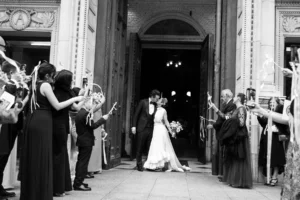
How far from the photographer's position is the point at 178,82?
2914 centimetres

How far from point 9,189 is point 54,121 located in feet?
5.52

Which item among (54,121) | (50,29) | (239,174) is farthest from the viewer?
(50,29)

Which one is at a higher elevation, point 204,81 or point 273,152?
point 204,81

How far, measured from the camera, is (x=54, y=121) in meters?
4.96

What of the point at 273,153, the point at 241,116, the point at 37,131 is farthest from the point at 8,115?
the point at 273,153

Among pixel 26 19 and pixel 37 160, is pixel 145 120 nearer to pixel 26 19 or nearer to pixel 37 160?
pixel 26 19

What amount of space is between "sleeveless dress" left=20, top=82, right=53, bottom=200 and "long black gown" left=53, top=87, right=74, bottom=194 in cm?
63

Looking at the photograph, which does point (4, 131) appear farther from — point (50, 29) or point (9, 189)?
point (50, 29)

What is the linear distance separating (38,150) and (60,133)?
0.75 metres

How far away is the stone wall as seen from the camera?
46.2 ft

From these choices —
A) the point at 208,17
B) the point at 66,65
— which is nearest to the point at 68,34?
the point at 66,65

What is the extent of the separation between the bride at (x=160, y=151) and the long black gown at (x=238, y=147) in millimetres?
2728

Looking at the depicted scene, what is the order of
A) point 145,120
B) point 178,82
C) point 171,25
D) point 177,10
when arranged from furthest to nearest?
point 178,82 < point 171,25 < point 177,10 < point 145,120

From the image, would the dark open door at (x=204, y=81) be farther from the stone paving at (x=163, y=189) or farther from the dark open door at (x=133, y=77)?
the stone paving at (x=163, y=189)
